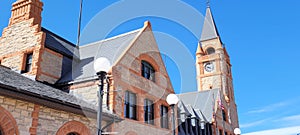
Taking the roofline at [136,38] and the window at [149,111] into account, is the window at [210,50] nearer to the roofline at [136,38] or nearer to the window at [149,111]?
the roofline at [136,38]

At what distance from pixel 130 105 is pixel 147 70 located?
3.35 metres

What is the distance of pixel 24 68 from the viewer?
53.3 feet

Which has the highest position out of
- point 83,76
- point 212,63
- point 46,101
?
point 212,63

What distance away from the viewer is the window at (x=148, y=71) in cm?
1837

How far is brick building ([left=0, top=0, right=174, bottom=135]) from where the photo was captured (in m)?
12.0

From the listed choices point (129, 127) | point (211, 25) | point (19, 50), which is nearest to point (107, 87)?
point (129, 127)

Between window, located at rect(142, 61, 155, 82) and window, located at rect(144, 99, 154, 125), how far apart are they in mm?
1622

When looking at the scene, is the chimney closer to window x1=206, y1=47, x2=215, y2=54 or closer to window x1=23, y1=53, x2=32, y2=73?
window x1=23, y1=53, x2=32, y2=73

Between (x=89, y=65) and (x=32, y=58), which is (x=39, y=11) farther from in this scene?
(x=89, y=65)

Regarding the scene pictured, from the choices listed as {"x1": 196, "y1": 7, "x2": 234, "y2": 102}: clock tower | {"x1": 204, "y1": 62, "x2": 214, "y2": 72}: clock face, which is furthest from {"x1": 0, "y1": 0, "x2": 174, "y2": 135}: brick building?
{"x1": 204, "y1": 62, "x2": 214, "y2": 72}: clock face

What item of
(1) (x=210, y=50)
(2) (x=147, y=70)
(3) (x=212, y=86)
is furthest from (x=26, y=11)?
(1) (x=210, y=50)

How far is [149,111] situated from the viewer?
701 inches

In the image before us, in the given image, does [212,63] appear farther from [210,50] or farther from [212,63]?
[210,50]

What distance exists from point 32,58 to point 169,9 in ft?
27.1
